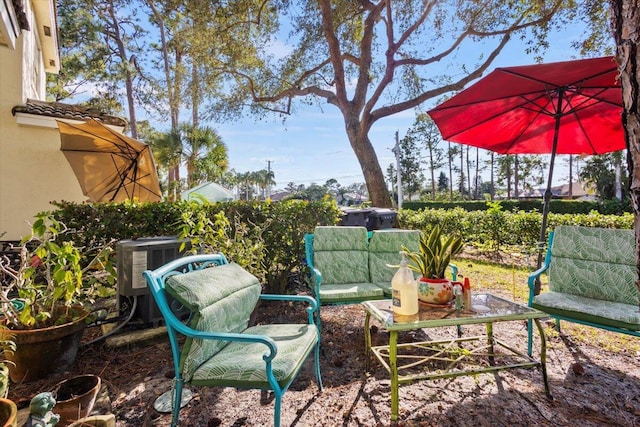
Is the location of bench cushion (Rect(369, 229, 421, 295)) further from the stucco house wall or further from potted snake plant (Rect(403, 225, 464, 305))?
the stucco house wall

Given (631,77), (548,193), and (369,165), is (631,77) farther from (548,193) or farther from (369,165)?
(369,165)

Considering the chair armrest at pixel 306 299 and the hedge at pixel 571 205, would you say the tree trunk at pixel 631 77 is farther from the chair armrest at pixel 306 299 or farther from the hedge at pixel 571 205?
the hedge at pixel 571 205

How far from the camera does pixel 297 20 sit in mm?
9328

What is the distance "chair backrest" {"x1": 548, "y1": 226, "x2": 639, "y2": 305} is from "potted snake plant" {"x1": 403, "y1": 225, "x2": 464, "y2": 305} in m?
1.56

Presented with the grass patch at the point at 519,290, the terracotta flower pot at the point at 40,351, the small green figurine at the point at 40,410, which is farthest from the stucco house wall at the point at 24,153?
the grass patch at the point at 519,290

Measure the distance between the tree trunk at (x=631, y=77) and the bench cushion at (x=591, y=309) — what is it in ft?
5.81

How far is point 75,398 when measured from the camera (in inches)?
69.1

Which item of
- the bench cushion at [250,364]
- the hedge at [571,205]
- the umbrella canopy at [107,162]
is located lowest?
the bench cushion at [250,364]

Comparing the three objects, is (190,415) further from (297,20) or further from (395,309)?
(297,20)

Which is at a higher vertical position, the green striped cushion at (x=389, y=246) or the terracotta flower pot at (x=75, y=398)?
the green striped cushion at (x=389, y=246)

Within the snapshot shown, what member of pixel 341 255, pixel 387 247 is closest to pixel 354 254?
pixel 341 255

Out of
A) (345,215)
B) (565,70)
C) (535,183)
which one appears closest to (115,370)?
(345,215)

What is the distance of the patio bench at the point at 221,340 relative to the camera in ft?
5.17

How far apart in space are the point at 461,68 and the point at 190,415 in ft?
33.4
